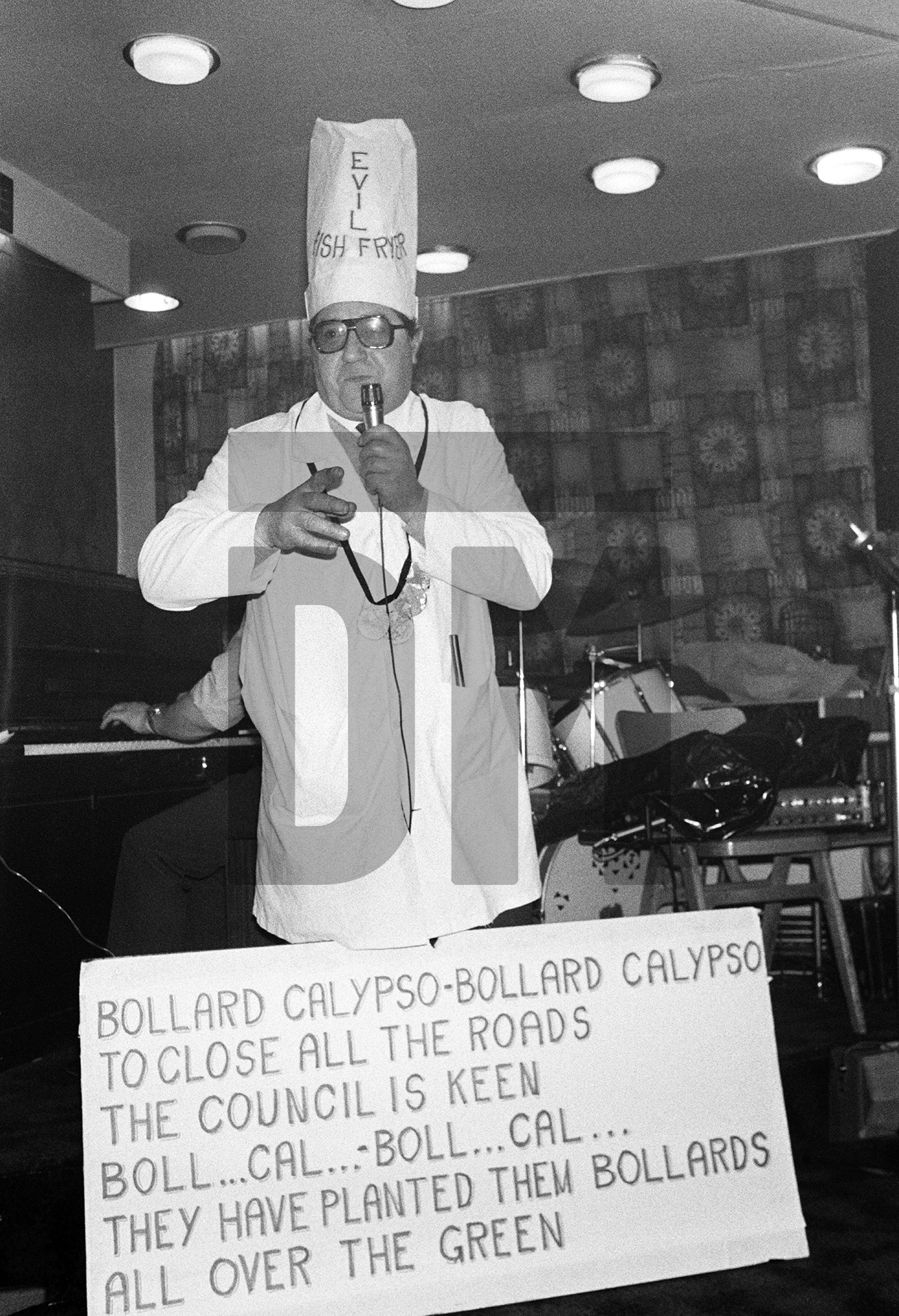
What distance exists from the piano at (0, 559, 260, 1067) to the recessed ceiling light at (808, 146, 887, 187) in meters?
2.22

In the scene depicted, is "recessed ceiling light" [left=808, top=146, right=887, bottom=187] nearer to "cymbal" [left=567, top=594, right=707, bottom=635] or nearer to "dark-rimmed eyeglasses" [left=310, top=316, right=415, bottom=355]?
"cymbal" [left=567, top=594, right=707, bottom=635]

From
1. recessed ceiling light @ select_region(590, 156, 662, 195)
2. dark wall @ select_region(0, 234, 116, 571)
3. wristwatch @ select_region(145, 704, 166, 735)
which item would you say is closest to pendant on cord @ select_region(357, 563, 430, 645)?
wristwatch @ select_region(145, 704, 166, 735)

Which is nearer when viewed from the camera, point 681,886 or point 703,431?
point 681,886

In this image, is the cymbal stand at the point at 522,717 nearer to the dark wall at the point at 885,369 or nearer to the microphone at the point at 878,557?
Answer: the microphone at the point at 878,557

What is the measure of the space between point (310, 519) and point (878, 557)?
4.02 ft

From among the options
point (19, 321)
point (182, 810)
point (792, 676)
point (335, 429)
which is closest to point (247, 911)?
point (182, 810)

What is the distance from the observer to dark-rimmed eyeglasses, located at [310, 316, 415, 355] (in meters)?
1.60

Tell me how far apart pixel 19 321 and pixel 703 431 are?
7.45 ft

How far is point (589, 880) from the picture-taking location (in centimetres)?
342

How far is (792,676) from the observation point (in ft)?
12.8

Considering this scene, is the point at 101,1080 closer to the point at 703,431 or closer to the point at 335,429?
the point at 335,429

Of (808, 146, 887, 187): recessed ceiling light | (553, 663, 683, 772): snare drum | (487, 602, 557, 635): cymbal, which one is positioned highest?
(808, 146, 887, 187): recessed ceiling light

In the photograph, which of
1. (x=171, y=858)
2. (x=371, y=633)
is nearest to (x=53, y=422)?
(x=171, y=858)

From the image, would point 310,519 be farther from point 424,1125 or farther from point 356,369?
point 424,1125
